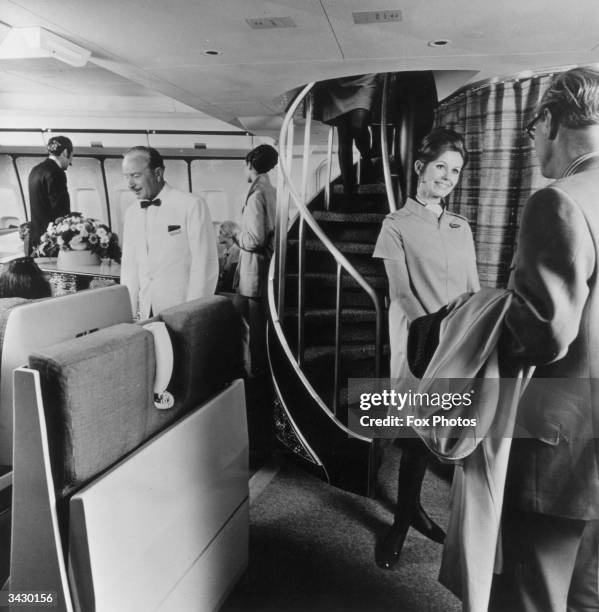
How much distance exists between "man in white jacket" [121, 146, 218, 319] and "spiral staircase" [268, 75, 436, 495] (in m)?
0.77

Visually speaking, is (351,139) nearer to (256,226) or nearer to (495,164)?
(495,164)

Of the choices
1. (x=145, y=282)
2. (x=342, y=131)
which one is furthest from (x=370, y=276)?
(x=145, y=282)

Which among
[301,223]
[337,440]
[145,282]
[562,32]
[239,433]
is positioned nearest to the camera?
[239,433]

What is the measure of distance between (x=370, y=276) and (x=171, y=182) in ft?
6.31

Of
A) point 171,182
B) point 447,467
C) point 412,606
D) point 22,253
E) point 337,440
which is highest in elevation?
point 171,182

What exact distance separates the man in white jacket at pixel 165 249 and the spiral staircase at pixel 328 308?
2.52 ft

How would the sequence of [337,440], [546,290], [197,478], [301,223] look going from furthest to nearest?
1. [337,440]
2. [301,223]
3. [197,478]
4. [546,290]

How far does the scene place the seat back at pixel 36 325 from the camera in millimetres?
1957

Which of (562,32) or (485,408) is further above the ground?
(562,32)

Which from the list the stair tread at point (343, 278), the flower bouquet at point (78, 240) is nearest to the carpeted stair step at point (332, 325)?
the stair tread at point (343, 278)

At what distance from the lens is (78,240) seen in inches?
137

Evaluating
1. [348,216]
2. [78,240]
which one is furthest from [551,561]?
[78,240]

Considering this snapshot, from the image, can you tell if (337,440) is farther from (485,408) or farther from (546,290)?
(546,290)

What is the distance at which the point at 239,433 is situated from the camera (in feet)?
7.07
